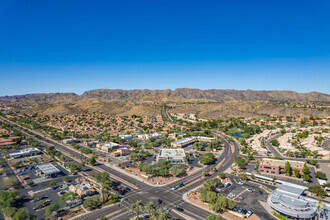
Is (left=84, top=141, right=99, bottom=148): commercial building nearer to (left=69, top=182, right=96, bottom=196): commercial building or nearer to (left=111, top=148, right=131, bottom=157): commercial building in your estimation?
(left=111, top=148, right=131, bottom=157): commercial building

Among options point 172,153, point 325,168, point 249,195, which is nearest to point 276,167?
point 325,168

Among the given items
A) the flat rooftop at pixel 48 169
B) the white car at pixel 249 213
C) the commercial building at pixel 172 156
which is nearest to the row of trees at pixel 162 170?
the commercial building at pixel 172 156

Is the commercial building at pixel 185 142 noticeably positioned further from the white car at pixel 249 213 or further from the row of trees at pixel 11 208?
the row of trees at pixel 11 208

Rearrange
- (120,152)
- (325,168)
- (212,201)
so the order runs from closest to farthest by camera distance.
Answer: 1. (212,201)
2. (325,168)
3. (120,152)

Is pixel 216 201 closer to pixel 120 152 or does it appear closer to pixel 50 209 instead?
pixel 50 209

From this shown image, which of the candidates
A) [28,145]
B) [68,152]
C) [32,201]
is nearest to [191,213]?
[32,201]

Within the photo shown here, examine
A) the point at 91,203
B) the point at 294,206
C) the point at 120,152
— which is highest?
the point at 120,152

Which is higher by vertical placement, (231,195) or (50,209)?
(50,209)

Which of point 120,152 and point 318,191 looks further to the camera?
point 120,152

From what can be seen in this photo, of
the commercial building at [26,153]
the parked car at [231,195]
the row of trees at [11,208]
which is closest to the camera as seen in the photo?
the row of trees at [11,208]
